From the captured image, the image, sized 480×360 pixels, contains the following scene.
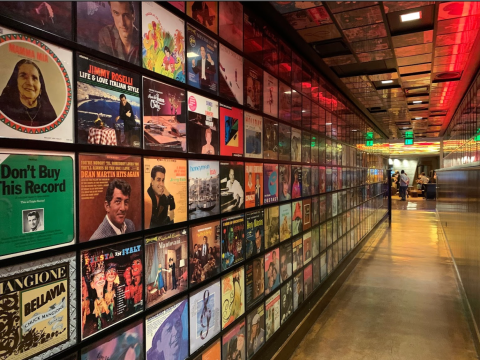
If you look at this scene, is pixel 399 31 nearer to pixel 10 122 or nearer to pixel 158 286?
pixel 158 286

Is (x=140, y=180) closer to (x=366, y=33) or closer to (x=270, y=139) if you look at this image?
(x=270, y=139)

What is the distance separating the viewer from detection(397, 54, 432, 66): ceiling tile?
3952mm

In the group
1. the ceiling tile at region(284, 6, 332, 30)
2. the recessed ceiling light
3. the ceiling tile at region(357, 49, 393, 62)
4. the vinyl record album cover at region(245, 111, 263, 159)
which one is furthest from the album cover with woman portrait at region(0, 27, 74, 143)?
the ceiling tile at region(357, 49, 393, 62)

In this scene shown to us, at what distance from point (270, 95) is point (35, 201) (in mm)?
2141

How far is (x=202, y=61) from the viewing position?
1.90 m

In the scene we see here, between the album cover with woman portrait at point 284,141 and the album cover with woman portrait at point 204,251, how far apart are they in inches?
48.1

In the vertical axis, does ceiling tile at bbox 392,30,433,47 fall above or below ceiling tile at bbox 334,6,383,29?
above

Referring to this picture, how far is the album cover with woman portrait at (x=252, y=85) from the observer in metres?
2.40

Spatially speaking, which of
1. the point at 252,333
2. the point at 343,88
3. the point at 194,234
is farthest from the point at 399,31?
the point at 252,333

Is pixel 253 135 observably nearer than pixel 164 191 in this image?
No

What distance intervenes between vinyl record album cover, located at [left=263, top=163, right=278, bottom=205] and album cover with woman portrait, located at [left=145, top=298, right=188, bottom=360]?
1.23 metres

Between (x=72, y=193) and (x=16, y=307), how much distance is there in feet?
1.27

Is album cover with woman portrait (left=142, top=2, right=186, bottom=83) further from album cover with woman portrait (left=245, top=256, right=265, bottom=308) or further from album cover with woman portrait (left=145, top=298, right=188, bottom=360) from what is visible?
album cover with woman portrait (left=245, top=256, right=265, bottom=308)

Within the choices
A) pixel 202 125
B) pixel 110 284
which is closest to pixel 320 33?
pixel 202 125
